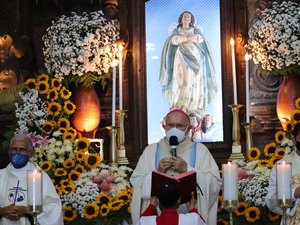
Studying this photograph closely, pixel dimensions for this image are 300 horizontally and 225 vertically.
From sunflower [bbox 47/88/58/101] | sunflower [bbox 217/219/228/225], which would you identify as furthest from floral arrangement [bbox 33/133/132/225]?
sunflower [bbox 217/219/228/225]

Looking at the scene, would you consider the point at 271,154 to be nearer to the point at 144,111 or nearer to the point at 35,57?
the point at 144,111

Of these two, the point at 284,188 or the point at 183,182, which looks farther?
the point at 183,182

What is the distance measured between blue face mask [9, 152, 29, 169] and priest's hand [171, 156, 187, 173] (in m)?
1.45

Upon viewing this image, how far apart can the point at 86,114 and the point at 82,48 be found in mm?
748

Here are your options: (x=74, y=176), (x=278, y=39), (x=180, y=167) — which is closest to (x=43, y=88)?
(x=74, y=176)

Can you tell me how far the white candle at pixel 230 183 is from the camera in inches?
302

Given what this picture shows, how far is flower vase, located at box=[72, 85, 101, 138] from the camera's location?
12.0m

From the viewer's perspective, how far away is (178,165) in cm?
905

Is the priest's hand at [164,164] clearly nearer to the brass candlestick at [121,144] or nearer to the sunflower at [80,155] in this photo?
the sunflower at [80,155]

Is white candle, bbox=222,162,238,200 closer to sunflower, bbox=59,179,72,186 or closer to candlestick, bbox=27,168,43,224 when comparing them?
candlestick, bbox=27,168,43,224

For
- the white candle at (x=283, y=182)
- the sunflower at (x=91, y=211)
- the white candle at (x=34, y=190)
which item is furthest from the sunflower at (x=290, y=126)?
the white candle at (x=34, y=190)

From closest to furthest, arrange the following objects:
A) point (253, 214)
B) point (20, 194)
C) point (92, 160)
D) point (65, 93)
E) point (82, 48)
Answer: point (20, 194) → point (253, 214) → point (92, 160) → point (65, 93) → point (82, 48)

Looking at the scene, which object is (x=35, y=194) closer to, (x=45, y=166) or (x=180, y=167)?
(x=180, y=167)

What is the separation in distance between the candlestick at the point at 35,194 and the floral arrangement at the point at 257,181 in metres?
2.71
